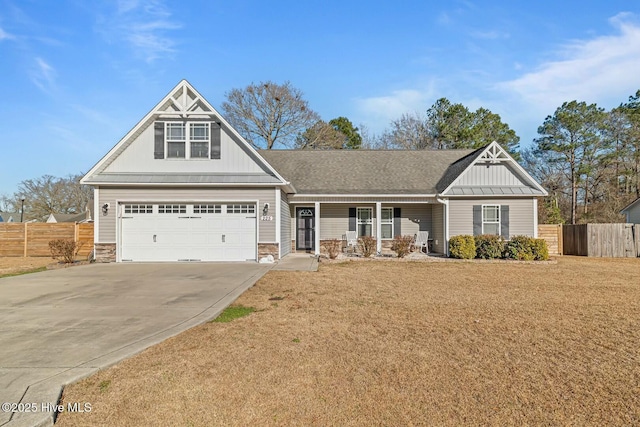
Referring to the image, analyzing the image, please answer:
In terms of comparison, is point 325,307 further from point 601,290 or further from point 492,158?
point 492,158

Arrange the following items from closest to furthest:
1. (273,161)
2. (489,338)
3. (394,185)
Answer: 1. (489,338)
2. (394,185)
3. (273,161)

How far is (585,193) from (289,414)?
125ft

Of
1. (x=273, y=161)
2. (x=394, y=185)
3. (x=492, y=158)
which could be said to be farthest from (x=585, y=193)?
(x=273, y=161)

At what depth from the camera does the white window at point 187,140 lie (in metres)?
14.1

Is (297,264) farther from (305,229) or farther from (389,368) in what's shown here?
(389,368)

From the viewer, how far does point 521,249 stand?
1451 centimetres

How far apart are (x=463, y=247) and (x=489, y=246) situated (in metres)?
1.00

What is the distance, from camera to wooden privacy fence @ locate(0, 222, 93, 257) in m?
18.6

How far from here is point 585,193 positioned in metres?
33.0

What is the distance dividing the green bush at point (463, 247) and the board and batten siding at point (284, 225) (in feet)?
22.0

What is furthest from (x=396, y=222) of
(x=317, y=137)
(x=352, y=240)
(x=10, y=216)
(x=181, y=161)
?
(x=10, y=216)

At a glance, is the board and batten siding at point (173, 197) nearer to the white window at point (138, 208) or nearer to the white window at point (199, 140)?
the white window at point (138, 208)

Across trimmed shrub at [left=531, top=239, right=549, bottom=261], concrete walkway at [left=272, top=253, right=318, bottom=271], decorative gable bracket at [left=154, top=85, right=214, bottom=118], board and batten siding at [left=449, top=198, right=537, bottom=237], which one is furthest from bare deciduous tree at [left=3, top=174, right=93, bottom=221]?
trimmed shrub at [left=531, top=239, right=549, bottom=261]

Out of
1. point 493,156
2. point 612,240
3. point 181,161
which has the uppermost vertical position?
point 493,156
